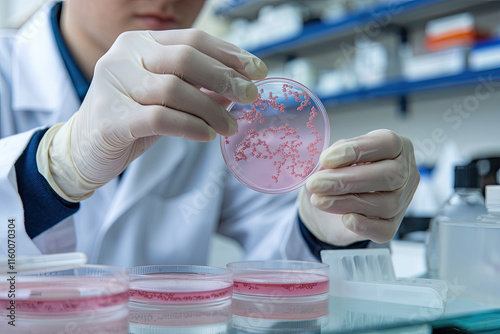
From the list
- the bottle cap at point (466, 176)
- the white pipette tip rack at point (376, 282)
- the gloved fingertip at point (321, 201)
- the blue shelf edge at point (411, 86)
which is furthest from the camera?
the blue shelf edge at point (411, 86)

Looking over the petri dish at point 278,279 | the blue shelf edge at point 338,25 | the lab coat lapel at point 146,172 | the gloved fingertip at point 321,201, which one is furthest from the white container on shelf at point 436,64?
the petri dish at point 278,279

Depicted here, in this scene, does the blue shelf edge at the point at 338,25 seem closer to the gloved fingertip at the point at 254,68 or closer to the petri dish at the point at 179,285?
the gloved fingertip at the point at 254,68

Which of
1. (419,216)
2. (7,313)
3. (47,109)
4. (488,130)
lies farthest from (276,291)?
(488,130)

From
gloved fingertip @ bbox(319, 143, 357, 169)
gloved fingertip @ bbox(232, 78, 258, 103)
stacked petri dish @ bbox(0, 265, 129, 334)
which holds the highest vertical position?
gloved fingertip @ bbox(232, 78, 258, 103)

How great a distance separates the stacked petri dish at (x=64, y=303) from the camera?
464 mm

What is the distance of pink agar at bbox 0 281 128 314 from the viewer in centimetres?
47

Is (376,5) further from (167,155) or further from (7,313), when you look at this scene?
(7,313)

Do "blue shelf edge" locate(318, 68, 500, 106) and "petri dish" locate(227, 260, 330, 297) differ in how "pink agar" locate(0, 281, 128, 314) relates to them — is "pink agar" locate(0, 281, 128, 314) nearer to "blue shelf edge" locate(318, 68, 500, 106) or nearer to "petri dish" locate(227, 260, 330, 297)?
"petri dish" locate(227, 260, 330, 297)

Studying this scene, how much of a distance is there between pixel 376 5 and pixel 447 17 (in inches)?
16.6

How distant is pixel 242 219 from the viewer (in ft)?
5.44

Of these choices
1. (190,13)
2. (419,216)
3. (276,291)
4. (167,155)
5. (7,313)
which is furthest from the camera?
(419,216)

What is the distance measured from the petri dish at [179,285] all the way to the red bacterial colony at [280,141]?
0.27m

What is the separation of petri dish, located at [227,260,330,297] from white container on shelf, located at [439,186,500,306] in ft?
1.02

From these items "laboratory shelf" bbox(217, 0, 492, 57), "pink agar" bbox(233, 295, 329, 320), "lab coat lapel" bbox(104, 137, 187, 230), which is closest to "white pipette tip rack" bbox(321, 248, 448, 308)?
"pink agar" bbox(233, 295, 329, 320)
